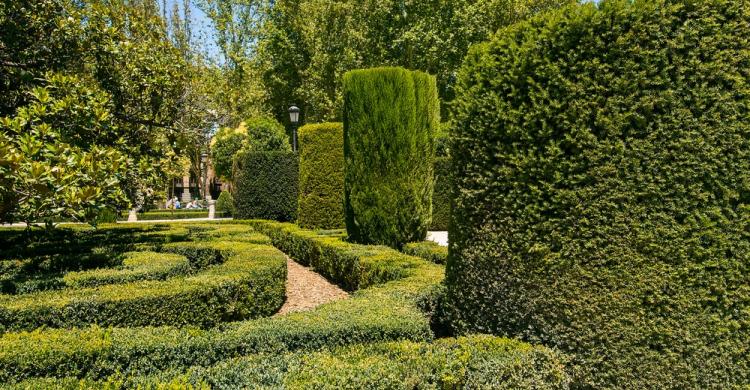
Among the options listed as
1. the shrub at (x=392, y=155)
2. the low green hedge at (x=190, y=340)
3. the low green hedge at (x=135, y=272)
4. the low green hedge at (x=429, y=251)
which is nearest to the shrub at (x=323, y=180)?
the shrub at (x=392, y=155)

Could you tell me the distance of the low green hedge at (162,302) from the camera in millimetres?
4551

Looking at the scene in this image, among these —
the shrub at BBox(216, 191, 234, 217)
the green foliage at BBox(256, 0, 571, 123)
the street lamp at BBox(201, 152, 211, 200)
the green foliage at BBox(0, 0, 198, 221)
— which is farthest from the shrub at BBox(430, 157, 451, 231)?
the street lamp at BBox(201, 152, 211, 200)

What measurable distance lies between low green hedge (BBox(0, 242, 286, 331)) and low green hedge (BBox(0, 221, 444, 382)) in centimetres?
86

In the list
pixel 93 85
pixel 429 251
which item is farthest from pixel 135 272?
pixel 93 85

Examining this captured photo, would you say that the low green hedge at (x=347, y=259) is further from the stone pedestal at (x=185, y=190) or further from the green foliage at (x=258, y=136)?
the stone pedestal at (x=185, y=190)

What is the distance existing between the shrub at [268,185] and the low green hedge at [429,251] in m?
9.62

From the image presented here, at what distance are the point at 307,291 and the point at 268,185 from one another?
951cm

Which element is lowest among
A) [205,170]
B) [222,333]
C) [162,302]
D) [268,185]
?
[162,302]

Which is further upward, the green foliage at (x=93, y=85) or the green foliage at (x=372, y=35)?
the green foliage at (x=372, y=35)

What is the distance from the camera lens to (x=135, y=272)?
20.1 feet

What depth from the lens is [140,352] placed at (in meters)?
3.38

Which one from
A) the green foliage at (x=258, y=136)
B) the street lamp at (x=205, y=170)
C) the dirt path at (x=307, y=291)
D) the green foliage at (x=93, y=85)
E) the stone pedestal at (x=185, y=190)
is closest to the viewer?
the green foliage at (x=93, y=85)

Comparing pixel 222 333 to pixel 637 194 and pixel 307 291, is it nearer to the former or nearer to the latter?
pixel 637 194

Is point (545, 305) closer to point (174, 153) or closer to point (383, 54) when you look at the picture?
point (174, 153)
